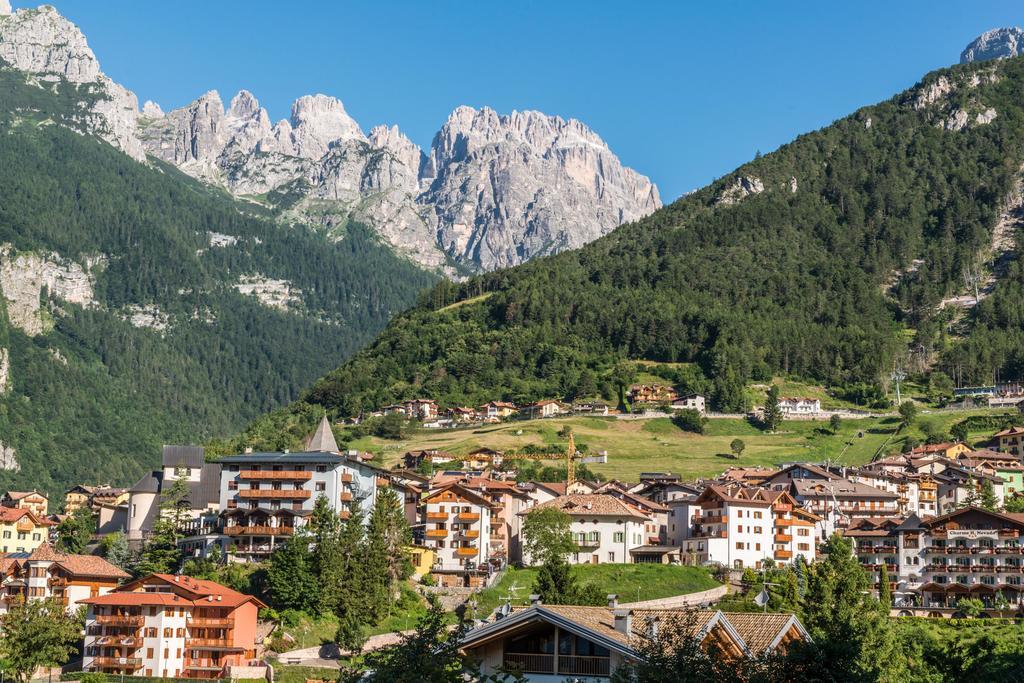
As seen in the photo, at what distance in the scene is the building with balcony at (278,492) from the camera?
394 feet

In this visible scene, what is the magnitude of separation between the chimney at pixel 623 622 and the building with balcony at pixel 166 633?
212 ft

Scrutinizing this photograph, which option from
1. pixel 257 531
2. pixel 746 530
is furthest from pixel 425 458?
pixel 746 530

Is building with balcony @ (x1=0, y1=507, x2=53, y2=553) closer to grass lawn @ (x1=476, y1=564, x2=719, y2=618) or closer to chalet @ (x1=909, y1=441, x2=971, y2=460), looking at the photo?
grass lawn @ (x1=476, y1=564, x2=719, y2=618)

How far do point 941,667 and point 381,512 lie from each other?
172 ft

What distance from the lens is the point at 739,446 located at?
19525cm

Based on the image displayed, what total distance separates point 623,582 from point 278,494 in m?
32.8

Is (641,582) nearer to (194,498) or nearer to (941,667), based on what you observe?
(941,667)

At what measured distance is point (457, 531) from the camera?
127 meters

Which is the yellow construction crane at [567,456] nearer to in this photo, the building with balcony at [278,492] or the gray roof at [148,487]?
the gray roof at [148,487]

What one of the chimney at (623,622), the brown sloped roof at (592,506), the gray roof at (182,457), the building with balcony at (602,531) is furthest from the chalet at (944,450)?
the chimney at (623,622)

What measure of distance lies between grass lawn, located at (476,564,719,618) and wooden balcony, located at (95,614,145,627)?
25.3 meters

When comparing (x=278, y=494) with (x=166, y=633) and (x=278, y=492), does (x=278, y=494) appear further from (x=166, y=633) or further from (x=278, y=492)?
(x=166, y=633)

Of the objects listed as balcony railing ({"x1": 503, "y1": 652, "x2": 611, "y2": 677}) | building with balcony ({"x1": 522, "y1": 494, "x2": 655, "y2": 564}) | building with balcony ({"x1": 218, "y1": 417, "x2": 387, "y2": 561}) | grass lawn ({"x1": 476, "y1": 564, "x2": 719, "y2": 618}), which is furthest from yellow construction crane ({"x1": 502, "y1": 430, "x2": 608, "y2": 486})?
balcony railing ({"x1": 503, "y1": 652, "x2": 611, "y2": 677})

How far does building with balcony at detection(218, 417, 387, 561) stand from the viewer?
12006cm
